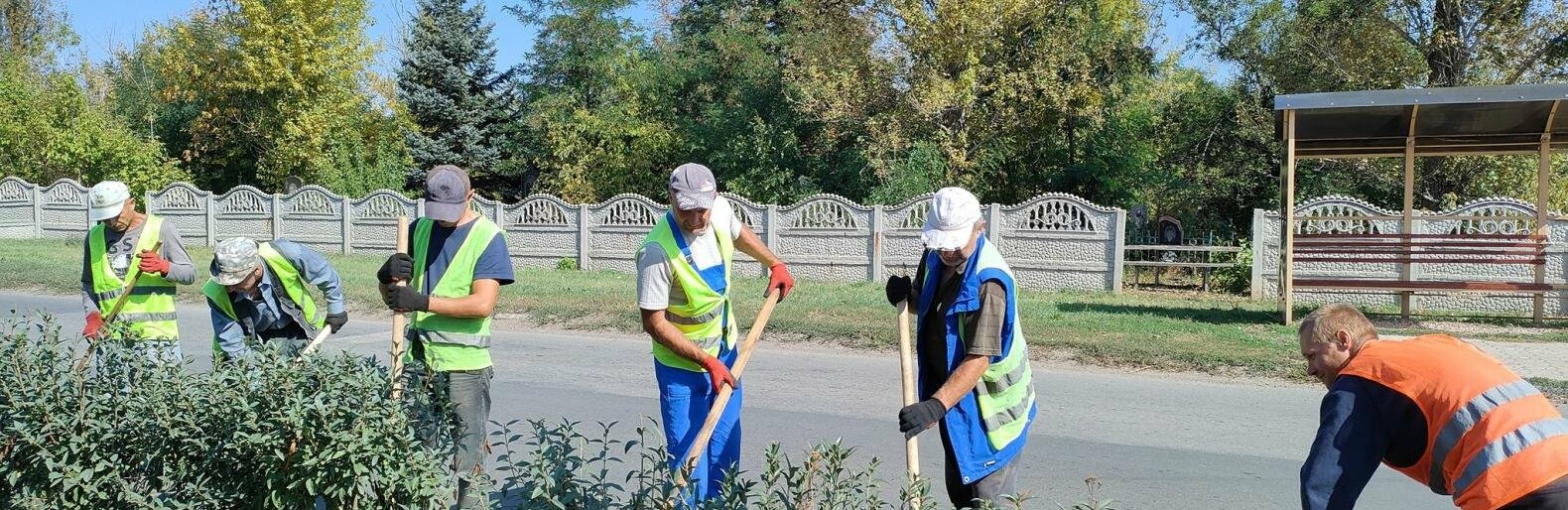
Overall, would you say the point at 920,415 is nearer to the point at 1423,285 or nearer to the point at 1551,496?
the point at 1551,496

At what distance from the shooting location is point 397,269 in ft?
12.6

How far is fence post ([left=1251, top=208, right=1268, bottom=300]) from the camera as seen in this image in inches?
542

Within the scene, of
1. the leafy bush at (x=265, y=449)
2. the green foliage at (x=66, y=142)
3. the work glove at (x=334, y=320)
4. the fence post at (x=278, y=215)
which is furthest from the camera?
the green foliage at (x=66, y=142)

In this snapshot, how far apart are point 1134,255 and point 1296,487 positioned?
1241cm

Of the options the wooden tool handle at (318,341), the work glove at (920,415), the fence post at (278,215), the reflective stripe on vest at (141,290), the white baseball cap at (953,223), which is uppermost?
the fence post at (278,215)

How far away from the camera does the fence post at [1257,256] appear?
13766 millimetres

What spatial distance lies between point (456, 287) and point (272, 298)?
1728 millimetres

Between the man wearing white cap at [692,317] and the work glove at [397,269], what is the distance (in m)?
0.84

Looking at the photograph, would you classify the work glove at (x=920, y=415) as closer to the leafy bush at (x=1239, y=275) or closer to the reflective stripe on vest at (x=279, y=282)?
the reflective stripe on vest at (x=279, y=282)

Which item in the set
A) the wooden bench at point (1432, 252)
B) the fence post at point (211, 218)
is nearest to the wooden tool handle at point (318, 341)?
the wooden bench at point (1432, 252)

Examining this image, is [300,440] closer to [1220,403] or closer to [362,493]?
[362,493]

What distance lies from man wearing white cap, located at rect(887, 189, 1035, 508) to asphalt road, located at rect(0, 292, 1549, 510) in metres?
1.59

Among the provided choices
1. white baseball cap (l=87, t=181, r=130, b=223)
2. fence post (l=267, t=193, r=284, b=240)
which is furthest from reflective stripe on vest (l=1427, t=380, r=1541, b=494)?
fence post (l=267, t=193, r=284, b=240)

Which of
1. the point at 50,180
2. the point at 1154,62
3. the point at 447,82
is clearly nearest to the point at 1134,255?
the point at 1154,62
